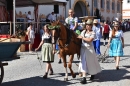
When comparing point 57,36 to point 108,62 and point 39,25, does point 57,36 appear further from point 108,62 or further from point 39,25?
point 39,25

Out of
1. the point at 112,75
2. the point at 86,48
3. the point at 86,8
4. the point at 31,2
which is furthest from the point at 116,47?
the point at 86,8

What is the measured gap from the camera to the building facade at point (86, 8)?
2366 cm

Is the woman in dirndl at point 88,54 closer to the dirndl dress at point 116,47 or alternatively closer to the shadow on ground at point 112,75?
the shadow on ground at point 112,75

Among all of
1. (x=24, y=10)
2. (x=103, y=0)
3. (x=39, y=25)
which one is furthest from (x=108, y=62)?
(x=103, y=0)

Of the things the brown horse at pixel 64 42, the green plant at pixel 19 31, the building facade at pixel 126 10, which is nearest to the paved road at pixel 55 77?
the brown horse at pixel 64 42

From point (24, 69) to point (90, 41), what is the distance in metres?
3.20

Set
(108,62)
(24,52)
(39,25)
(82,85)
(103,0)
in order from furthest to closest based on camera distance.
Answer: (103,0)
(39,25)
(24,52)
(108,62)
(82,85)

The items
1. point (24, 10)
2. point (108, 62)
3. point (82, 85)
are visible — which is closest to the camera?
point (82, 85)

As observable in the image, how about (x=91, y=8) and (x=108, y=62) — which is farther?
(x=91, y=8)

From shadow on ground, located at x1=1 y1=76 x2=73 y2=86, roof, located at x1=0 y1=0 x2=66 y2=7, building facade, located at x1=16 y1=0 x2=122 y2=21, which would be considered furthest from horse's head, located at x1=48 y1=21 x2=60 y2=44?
building facade, located at x1=16 y1=0 x2=122 y2=21

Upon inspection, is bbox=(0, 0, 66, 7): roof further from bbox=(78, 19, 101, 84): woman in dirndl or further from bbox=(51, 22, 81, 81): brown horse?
bbox=(78, 19, 101, 84): woman in dirndl

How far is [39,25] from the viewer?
755 inches

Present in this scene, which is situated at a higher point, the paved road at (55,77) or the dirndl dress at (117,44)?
the dirndl dress at (117,44)

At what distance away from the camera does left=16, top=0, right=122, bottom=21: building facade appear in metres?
23.7
